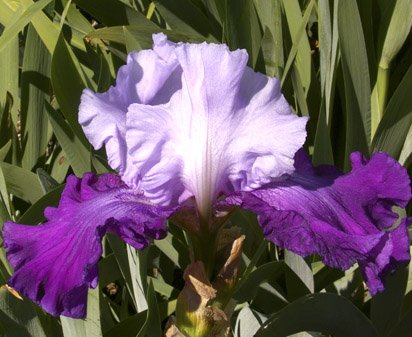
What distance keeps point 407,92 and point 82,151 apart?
582 mm

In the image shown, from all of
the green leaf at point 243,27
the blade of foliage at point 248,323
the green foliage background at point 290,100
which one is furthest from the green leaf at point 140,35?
the blade of foliage at point 248,323

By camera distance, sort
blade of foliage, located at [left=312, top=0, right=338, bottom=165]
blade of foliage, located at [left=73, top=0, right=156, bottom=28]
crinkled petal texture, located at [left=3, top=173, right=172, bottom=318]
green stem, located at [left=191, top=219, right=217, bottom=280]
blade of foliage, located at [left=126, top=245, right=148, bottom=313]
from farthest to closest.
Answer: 1. blade of foliage, located at [left=73, top=0, right=156, bottom=28]
2. blade of foliage, located at [left=312, top=0, right=338, bottom=165]
3. blade of foliage, located at [left=126, top=245, right=148, bottom=313]
4. green stem, located at [left=191, top=219, right=217, bottom=280]
5. crinkled petal texture, located at [left=3, top=173, right=172, bottom=318]

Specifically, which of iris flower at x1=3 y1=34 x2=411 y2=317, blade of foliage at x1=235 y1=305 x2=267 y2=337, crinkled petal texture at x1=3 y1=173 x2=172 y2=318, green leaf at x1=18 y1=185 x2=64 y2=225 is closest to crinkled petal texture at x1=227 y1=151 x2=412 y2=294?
iris flower at x1=3 y1=34 x2=411 y2=317

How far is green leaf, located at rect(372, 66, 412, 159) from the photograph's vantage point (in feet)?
3.99

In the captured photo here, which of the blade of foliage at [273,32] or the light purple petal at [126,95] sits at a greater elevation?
the light purple petal at [126,95]

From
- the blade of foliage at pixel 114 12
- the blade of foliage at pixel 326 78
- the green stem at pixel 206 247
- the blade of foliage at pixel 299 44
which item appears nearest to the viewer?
the green stem at pixel 206 247

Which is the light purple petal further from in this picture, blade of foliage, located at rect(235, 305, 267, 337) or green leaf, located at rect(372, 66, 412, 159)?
green leaf, located at rect(372, 66, 412, 159)

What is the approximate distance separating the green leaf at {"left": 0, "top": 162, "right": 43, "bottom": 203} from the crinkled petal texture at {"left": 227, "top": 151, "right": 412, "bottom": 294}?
56cm

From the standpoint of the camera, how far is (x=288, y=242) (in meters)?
0.85

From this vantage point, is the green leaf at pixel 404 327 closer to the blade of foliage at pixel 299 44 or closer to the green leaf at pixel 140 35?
the blade of foliage at pixel 299 44

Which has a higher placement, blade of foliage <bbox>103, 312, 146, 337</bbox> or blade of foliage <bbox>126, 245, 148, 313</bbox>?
blade of foliage <bbox>126, 245, 148, 313</bbox>

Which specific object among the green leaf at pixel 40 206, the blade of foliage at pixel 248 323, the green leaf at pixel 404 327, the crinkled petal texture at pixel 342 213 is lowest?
the green leaf at pixel 404 327

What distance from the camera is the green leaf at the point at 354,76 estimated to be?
1220 mm

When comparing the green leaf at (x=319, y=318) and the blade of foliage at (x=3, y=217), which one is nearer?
the green leaf at (x=319, y=318)
